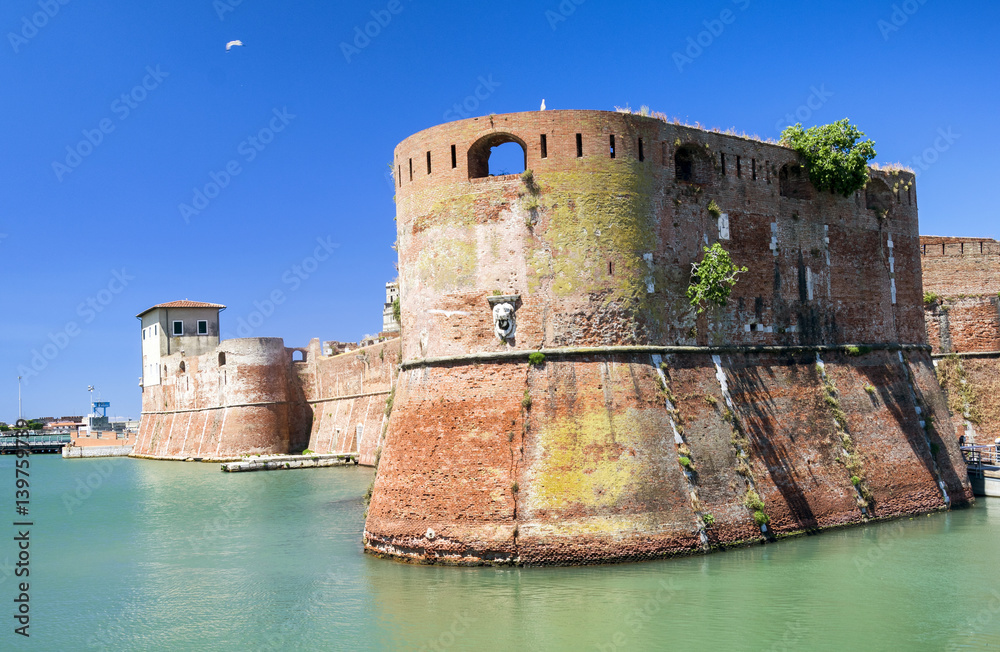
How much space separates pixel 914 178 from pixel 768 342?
326 inches

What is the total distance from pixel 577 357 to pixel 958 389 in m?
20.2

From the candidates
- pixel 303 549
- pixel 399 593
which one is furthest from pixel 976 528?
pixel 303 549

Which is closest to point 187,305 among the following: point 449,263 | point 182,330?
point 182,330

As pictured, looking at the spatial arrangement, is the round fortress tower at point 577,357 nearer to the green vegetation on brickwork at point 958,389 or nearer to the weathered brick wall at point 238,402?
the green vegetation on brickwork at point 958,389

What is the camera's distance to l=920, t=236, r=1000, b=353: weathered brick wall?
3203 centimetres

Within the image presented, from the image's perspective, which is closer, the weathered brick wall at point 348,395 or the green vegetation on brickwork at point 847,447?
the green vegetation on brickwork at point 847,447

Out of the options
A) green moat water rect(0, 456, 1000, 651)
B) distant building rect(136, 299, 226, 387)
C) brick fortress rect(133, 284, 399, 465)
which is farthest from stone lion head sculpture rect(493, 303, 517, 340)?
distant building rect(136, 299, 226, 387)

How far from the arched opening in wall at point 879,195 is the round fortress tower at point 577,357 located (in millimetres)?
5414

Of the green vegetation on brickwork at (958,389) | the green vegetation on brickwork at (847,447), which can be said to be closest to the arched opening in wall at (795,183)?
the green vegetation on brickwork at (847,447)

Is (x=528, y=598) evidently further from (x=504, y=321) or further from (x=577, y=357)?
(x=504, y=321)

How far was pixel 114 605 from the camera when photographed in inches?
672

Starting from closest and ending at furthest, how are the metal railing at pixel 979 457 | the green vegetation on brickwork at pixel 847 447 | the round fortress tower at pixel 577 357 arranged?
the round fortress tower at pixel 577 357
the green vegetation on brickwork at pixel 847 447
the metal railing at pixel 979 457

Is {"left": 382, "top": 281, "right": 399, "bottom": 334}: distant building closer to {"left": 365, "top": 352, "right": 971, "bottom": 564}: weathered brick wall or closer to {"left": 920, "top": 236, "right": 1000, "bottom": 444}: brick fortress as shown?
{"left": 920, "top": 236, "right": 1000, "bottom": 444}: brick fortress

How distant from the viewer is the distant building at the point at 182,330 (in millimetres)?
63438
